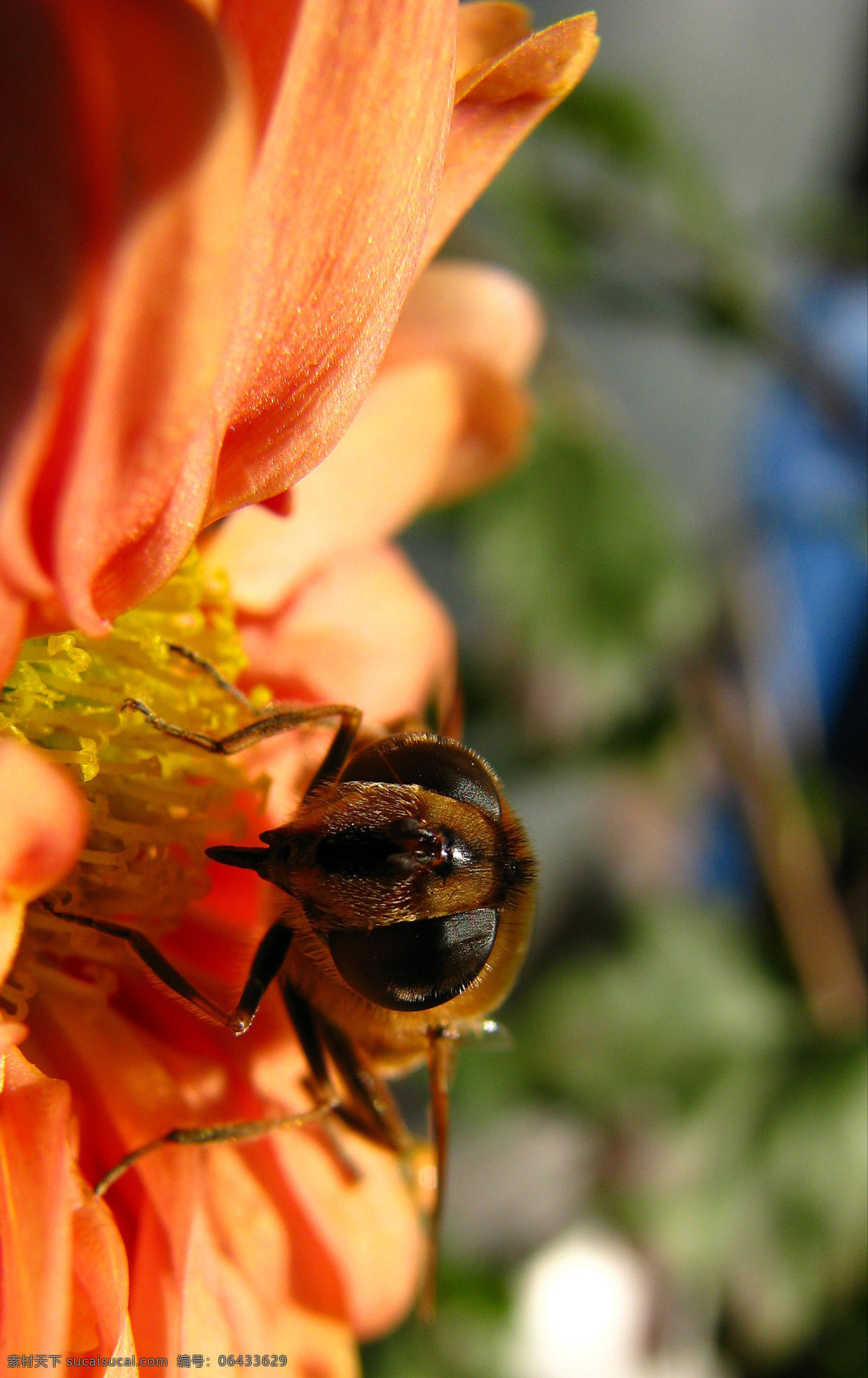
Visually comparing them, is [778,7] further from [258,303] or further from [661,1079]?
[258,303]

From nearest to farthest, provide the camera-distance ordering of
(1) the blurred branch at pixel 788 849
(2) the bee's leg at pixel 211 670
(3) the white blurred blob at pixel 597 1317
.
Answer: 1. (2) the bee's leg at pixel 211 670
2. (1) the blurred branch at pixel 788 849
3. (3) the white blurred blob at pixel 597 1317

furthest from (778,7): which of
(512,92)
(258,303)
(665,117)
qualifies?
(258,303)

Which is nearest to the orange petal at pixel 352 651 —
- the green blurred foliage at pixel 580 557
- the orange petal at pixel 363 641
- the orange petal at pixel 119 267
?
the orange petal at pixel 363 641

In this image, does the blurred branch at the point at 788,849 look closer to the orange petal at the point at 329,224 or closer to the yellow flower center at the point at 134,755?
the yellow flower center at the point at 134,755

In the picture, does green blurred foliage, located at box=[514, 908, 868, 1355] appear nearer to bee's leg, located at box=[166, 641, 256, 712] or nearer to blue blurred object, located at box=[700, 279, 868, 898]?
blue blurred object, located at box=[700, 279, 868, 898]

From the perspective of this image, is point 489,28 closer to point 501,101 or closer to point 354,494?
point 501,101

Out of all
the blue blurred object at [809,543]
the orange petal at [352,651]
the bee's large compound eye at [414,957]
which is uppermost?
the blue blurred object at [809,543]

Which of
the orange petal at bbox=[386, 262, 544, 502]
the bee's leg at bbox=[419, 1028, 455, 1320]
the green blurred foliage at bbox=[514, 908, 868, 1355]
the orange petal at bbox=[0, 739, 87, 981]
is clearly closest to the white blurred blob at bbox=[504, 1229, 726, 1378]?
the green blurred foliage at bbox=[514, 908, 868, 1355]
